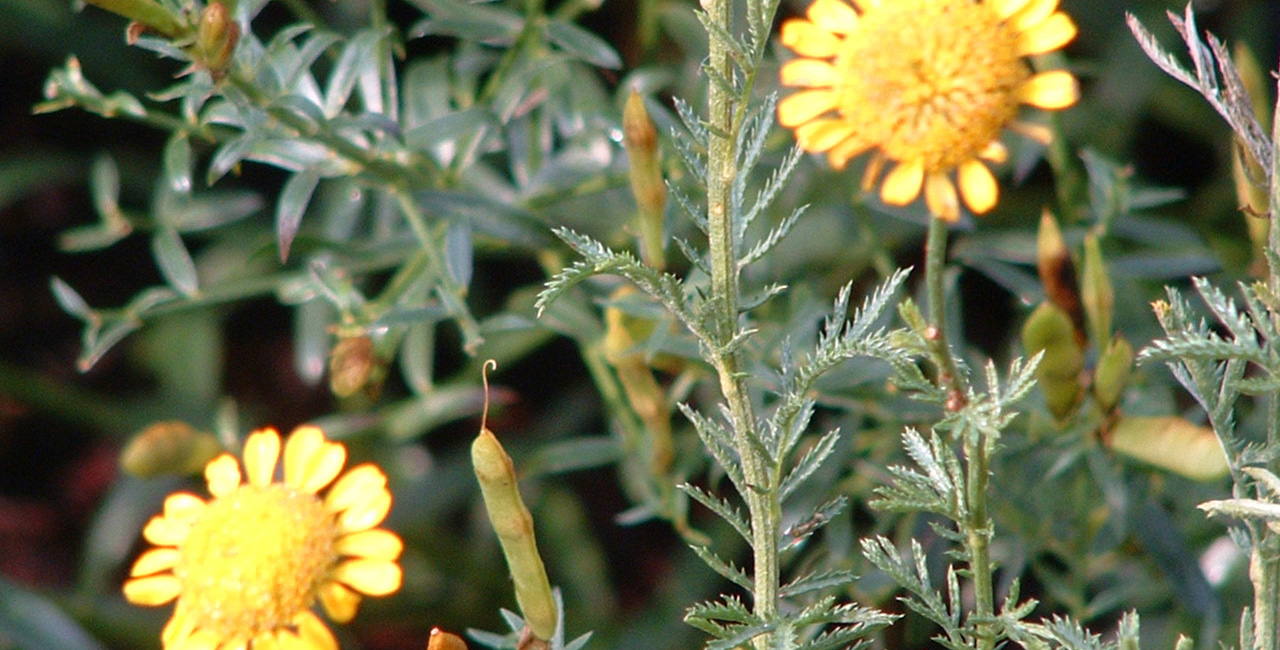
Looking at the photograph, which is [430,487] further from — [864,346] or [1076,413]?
[864,346]

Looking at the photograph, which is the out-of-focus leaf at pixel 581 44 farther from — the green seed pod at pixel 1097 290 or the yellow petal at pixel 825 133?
the green seed pod at pixel 1097 290

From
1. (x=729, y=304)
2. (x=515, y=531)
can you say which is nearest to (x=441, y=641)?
(x=515, y=531)

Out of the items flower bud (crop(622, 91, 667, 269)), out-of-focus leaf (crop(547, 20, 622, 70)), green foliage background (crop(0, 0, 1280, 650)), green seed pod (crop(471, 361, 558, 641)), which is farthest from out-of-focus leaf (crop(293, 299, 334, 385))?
green seed pod (crop(471, 361, 558, 641))

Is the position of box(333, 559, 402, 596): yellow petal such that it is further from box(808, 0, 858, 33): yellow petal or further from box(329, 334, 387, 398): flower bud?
box(808, 0, 858, 33): yellow petal

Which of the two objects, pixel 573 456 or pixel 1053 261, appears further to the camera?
pixel 573 456

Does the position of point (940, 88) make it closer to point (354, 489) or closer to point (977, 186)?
point (977, 186)

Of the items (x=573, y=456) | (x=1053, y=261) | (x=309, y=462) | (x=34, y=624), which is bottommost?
(x=34, y=624)
